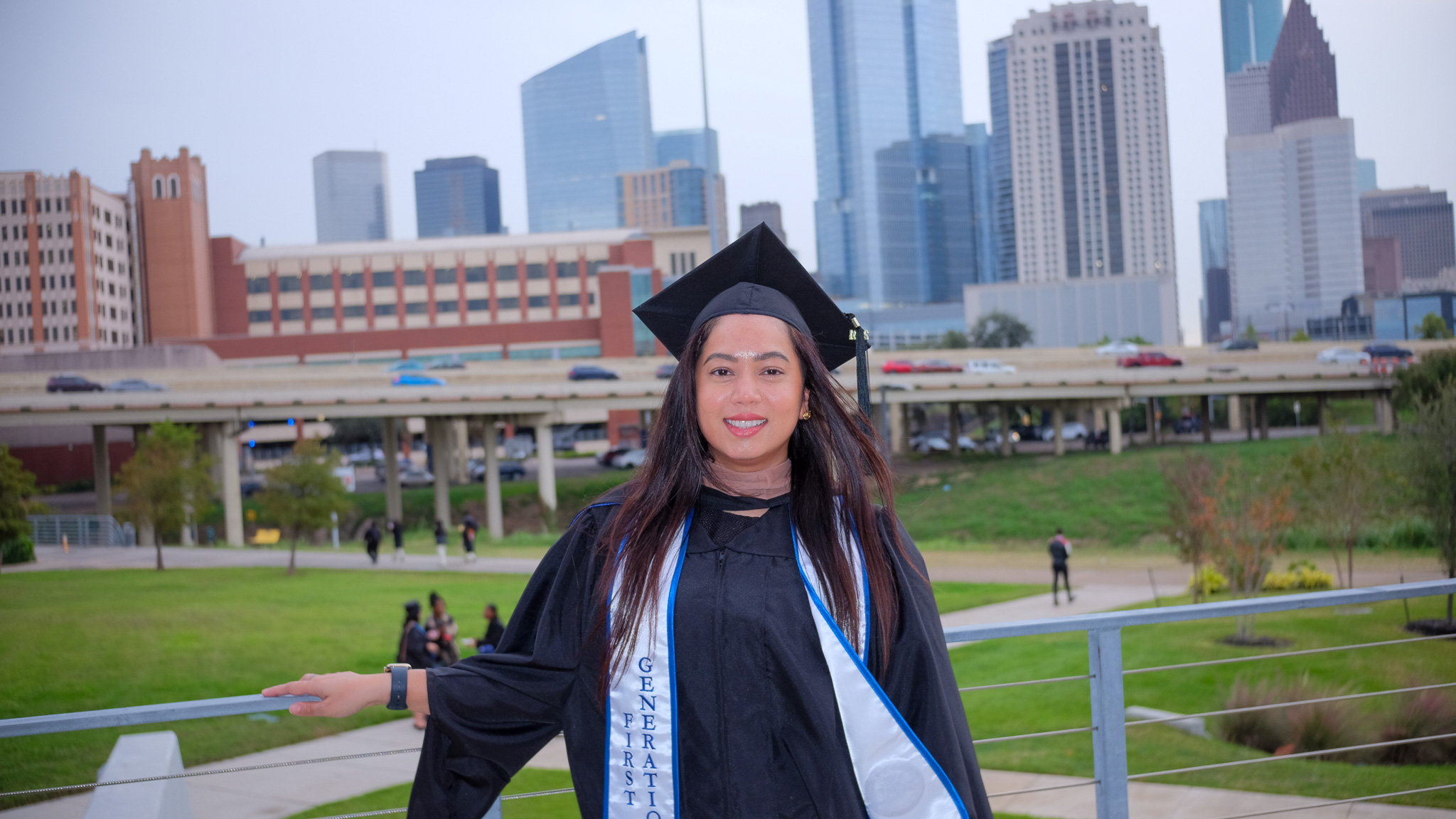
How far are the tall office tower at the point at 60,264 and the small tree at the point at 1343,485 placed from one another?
27.1 metres

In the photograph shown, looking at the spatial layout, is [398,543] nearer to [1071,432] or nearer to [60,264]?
[60,264]

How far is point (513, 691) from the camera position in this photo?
7.08 ft

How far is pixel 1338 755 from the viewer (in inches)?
319

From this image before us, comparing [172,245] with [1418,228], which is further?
[172,245]

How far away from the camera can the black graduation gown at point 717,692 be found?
1.99 metres

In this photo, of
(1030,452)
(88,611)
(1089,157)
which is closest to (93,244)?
(88,611)

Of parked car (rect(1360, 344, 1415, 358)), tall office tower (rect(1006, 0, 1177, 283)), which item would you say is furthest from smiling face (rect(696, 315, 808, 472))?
tall office tower (rect(1006, 0, 1177, 283))

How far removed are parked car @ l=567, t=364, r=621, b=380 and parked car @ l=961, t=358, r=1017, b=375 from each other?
17982 millimetres

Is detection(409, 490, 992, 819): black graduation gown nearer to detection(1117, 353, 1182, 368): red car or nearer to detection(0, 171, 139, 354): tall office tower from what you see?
detection(0, 171, 139, 354): tall office tower

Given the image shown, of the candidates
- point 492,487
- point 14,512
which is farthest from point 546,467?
point 14,512

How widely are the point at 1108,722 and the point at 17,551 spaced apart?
25.9 meters

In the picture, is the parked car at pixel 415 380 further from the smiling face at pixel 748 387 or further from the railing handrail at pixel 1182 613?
the smiling face at pixel 748 387

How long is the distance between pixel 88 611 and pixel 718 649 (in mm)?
19428

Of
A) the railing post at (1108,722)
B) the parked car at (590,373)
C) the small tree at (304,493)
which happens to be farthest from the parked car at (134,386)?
the railing post at (1108,722)
